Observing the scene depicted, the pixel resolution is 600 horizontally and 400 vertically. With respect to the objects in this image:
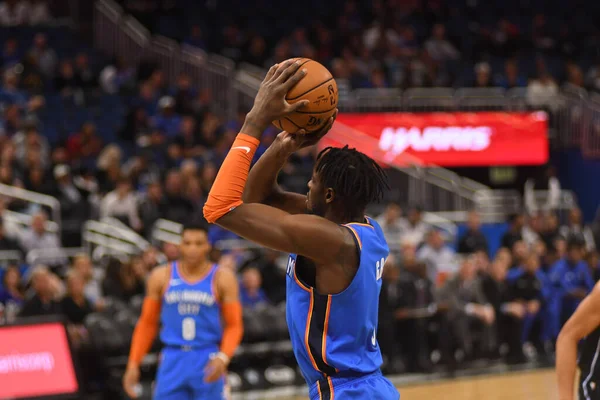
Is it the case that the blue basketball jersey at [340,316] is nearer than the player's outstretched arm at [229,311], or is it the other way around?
→ the blue basketball jersey at [340,316]

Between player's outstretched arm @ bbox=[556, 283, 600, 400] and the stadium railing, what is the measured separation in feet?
41.5

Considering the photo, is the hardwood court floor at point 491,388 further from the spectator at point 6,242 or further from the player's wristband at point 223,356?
the player's wristband at point 223,356

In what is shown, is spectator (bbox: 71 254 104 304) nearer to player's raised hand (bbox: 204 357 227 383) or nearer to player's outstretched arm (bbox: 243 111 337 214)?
player's raised hand (bbox: 204 357 227 383)

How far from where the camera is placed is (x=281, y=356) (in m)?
11.4

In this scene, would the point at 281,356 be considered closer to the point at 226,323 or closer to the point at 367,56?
the point at 226,323

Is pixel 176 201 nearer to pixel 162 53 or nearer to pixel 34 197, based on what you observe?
pixel 34 197

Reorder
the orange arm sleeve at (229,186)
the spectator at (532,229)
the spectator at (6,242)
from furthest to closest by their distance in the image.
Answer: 1. the spectator at (532,229)
2. the spectator at (6,242)
3. the orange arm sleeve at (229,186)

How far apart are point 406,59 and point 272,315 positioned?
28.6ft

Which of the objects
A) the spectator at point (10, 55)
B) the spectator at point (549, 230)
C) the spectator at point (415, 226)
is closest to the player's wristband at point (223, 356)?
the spectator at point (415, 226)

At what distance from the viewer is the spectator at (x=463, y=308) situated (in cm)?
1270

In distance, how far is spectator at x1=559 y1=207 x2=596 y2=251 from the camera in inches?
594

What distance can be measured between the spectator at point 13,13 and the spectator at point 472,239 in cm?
832

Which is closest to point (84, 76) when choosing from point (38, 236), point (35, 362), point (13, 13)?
point (13, 13)

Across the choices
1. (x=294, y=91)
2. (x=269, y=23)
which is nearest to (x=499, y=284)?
(x=269, y=23)
